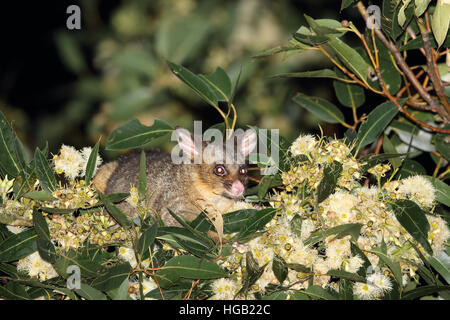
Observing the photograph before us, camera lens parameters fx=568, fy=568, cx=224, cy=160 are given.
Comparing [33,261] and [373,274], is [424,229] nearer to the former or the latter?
[373,274]

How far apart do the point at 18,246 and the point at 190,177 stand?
1621mm

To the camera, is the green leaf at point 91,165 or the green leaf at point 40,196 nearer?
the green leaf at point 40,196

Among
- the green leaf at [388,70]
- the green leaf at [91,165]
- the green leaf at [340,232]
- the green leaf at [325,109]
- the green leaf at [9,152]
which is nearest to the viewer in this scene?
the green leaf at [340,232]

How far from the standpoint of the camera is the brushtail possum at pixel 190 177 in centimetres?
360

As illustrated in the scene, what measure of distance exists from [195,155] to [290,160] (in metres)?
1.41

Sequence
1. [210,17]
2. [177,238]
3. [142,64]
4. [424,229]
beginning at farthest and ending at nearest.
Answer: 1. [210,17]
2. [142,64]
3. [177,238]
4. [424,229]

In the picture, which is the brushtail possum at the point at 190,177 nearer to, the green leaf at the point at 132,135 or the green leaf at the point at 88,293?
the green leaf at the point at 132,135

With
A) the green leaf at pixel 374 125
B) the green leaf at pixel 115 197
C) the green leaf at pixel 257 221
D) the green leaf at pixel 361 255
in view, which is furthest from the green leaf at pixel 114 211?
the green leaf at pixel 374 125

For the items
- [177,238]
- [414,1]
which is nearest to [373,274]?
[177,238]

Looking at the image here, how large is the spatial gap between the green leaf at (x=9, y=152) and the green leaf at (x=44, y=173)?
0.43 feet

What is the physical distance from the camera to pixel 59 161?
2592 mm

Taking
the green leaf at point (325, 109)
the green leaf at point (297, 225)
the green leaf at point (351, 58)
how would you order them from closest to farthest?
the green leaf at point (297, 225) < the green leaf at point (351, 58) < the green leaf at point (325, 109)

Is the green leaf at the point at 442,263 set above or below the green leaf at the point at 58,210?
below

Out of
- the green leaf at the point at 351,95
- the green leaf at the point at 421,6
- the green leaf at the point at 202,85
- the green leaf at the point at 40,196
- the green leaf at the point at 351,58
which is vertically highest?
the green leaf at the point at 421,6
